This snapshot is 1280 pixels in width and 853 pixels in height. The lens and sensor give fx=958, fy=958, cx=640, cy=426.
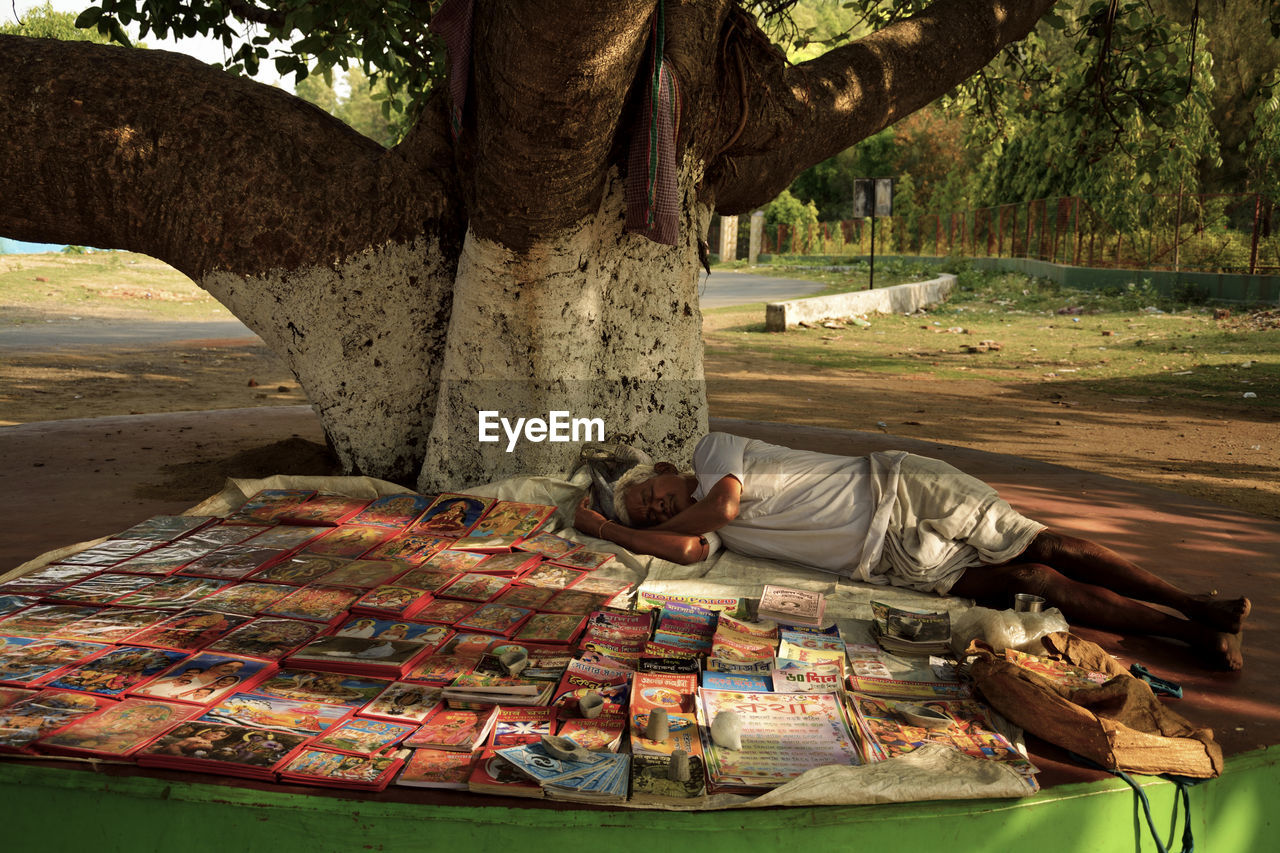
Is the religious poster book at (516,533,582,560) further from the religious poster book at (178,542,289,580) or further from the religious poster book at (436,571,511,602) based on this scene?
the religious poster book at (178,542,289,580)

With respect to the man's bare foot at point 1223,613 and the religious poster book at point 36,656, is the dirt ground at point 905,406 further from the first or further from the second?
the man's bare foot at point 1223,613

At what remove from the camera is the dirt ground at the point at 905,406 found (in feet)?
21.9

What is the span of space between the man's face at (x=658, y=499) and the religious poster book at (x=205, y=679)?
5.15 feet

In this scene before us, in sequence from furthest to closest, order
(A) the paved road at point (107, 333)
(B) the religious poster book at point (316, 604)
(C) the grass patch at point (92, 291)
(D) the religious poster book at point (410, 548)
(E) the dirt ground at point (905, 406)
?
(C) the grass patch at point (92, 291) → (A) the paved road at point (107, 333) → (E) the dirt ground at point (905, 406) → (D) the religious poster book at point (410, 548) → (B) the religious poster book at point (316, 604)

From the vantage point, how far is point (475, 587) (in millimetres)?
3240

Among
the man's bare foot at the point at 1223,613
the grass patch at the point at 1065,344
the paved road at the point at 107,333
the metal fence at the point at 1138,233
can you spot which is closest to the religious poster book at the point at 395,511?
the man's bare foot at the point at 1223,613

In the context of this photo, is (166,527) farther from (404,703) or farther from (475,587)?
(404,703)

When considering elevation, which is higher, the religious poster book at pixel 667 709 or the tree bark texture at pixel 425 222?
the tree bark texture at pixel 425 222

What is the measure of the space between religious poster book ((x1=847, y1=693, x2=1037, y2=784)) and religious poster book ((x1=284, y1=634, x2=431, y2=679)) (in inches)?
47.2

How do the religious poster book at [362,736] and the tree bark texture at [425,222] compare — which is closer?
the religious poster book at [362,736]

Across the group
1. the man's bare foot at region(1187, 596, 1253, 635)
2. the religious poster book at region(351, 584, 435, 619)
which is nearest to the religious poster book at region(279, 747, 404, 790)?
the religious poster book at region(351, 584, 435, 619)

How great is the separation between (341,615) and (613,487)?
4.26 ft

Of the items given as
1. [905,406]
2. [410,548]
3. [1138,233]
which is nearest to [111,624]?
[410,548]

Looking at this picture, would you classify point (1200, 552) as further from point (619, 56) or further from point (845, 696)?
point (619, 56)
